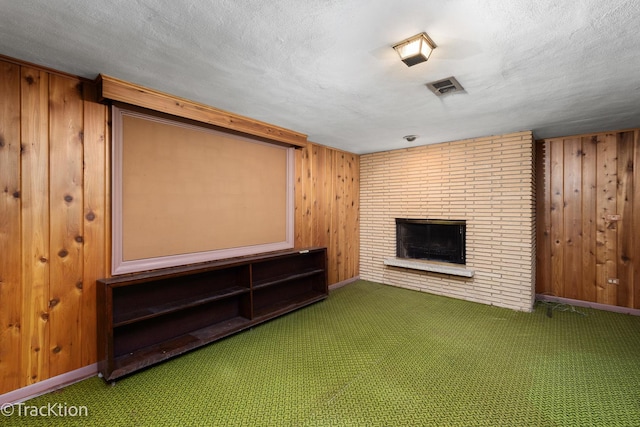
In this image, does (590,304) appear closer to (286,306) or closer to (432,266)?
(432,266)

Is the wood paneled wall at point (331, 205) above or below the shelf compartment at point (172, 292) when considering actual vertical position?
above

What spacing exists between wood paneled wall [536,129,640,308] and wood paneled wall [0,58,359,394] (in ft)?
18.8

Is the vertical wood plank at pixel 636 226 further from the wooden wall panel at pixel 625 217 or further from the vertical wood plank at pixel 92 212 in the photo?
the vertical wood plank at pixel 92 212

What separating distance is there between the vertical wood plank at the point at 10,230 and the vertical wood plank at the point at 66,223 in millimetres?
187

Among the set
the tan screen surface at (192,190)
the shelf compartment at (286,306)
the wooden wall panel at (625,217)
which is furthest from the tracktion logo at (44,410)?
the wooden wall panel at (625,217)

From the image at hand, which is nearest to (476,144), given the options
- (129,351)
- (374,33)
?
(374,33)

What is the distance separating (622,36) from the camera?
5.75 feet

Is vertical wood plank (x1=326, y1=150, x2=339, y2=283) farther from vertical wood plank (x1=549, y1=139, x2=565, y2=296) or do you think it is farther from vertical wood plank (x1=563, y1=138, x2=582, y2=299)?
vertical wood plank (x1=563, y1=138, x2=582, y2=299)

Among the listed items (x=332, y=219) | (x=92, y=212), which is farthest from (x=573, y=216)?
(x=92, y=212)

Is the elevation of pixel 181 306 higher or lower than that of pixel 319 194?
lower

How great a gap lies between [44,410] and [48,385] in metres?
0.29

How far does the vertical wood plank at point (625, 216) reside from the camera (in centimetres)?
389

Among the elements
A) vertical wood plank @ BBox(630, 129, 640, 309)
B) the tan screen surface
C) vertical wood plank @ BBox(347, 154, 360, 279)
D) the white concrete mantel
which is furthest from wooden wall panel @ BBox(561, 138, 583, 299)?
the tan screen surface

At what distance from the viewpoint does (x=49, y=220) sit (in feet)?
7.43
